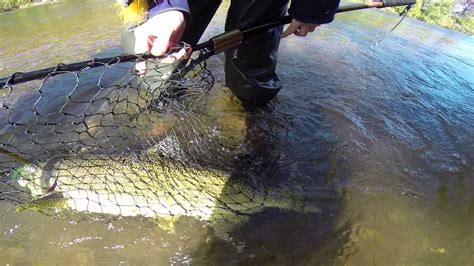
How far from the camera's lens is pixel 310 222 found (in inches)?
104

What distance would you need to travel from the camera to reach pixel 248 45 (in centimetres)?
323

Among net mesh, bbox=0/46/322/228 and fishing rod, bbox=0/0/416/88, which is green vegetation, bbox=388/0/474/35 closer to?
fishing rod, bbox=0/0/416/88

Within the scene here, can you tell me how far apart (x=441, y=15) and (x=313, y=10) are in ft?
26.6

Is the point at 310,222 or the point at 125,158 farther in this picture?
the point at 125,158

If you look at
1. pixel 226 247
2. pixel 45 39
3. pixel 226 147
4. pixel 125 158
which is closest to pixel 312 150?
pixel 226 147

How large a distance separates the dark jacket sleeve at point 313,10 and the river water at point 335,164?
116 cm

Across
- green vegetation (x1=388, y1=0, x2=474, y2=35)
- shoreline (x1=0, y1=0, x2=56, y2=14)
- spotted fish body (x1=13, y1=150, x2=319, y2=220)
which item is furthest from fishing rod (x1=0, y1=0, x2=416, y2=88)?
green vegetation (x1=388, y1=0, x2=474, y2=35)

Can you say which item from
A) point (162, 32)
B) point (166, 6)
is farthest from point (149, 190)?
point (166, 6)

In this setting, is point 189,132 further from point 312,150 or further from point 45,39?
point 45,39

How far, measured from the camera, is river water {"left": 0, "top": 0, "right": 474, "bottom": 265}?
2443mm

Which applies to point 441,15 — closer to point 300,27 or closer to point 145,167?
point 300,27

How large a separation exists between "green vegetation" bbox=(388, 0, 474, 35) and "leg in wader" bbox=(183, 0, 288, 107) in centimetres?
653

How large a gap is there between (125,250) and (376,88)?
3.36 m

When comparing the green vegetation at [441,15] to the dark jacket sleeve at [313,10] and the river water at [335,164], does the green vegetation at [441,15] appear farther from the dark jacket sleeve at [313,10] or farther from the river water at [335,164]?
the dark jacket sleeve at [313,10]
